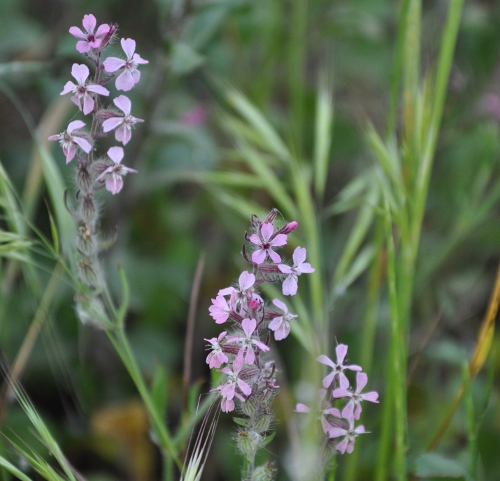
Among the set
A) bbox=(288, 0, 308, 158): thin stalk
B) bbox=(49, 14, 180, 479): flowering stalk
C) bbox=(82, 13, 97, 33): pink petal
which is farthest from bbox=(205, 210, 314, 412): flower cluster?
bbox=(288, 0, 308, 158): thin stalk

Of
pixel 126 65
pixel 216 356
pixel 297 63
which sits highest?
pixel 297 63

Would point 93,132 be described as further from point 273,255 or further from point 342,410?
point 342,410

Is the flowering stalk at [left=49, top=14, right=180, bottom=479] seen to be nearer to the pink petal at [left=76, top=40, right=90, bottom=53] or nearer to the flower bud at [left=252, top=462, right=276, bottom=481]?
the pink petal at [left=76, top=40, right=90, bottom=53]

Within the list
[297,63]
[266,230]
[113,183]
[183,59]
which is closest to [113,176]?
[113,183]

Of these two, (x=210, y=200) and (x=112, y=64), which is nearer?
(x=112, y=64)

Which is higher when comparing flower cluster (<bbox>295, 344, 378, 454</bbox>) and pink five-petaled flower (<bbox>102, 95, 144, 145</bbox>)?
pink five-petaled flower (<bbox>102, 95, 144, 145</bbox>)

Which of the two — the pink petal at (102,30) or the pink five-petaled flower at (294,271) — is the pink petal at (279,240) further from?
the pink petal at (102,30)
